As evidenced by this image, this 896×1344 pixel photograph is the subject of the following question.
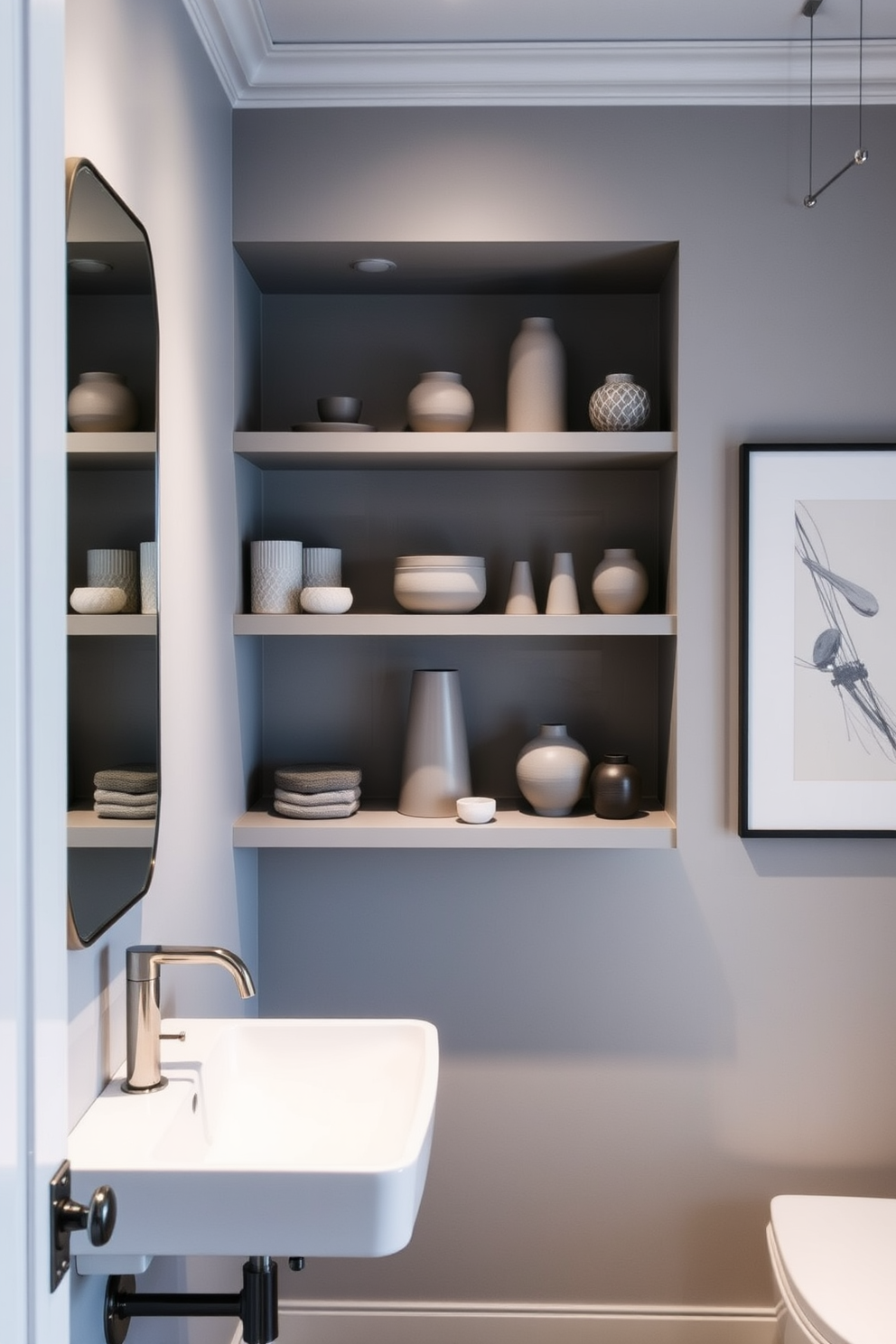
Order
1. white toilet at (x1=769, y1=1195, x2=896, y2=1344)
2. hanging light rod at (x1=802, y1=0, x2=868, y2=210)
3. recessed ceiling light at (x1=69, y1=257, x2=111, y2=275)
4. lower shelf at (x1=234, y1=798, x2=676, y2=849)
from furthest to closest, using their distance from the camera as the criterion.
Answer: lower shelf at (x1=234, y1=798, x2=676, y2=849) < hanging light rod at (x1=802, y1=0, x2=868, y2=210) < white toilet at (x1=769, y1=1195, x2=896, y2=1344) < recessed ceiling light at (x1=69, y1=257, x2=111, y2=275)

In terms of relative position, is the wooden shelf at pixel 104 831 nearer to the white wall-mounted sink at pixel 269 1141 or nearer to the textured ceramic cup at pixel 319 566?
the white wall-mounted sink at pixel 269 1141

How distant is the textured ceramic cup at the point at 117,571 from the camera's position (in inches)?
47.4

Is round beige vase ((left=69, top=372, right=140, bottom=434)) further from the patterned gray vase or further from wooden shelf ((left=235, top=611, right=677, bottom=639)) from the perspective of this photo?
the patterned gray vase

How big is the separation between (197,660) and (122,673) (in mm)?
504

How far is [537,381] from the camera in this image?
2.18 m

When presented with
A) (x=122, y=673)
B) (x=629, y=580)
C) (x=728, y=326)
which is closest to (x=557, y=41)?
(x=728, y=326)

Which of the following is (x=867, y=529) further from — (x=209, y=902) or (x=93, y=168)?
(x=93, y=168)

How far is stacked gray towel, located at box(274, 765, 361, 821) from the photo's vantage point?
2125 mm

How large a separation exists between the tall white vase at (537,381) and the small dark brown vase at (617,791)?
691 mm

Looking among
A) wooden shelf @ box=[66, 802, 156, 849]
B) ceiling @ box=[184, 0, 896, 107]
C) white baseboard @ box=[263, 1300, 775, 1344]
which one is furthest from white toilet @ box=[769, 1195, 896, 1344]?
ceiling @ box=[184, 0, 896, 107]

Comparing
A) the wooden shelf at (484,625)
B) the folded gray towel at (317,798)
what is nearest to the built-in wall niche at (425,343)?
the wooden shelf at (484,625)

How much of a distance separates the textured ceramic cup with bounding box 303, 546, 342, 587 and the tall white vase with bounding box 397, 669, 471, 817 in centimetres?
27

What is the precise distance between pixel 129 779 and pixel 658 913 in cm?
131

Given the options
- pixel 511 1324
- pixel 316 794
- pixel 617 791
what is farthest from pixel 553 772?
pixel 511 1324
